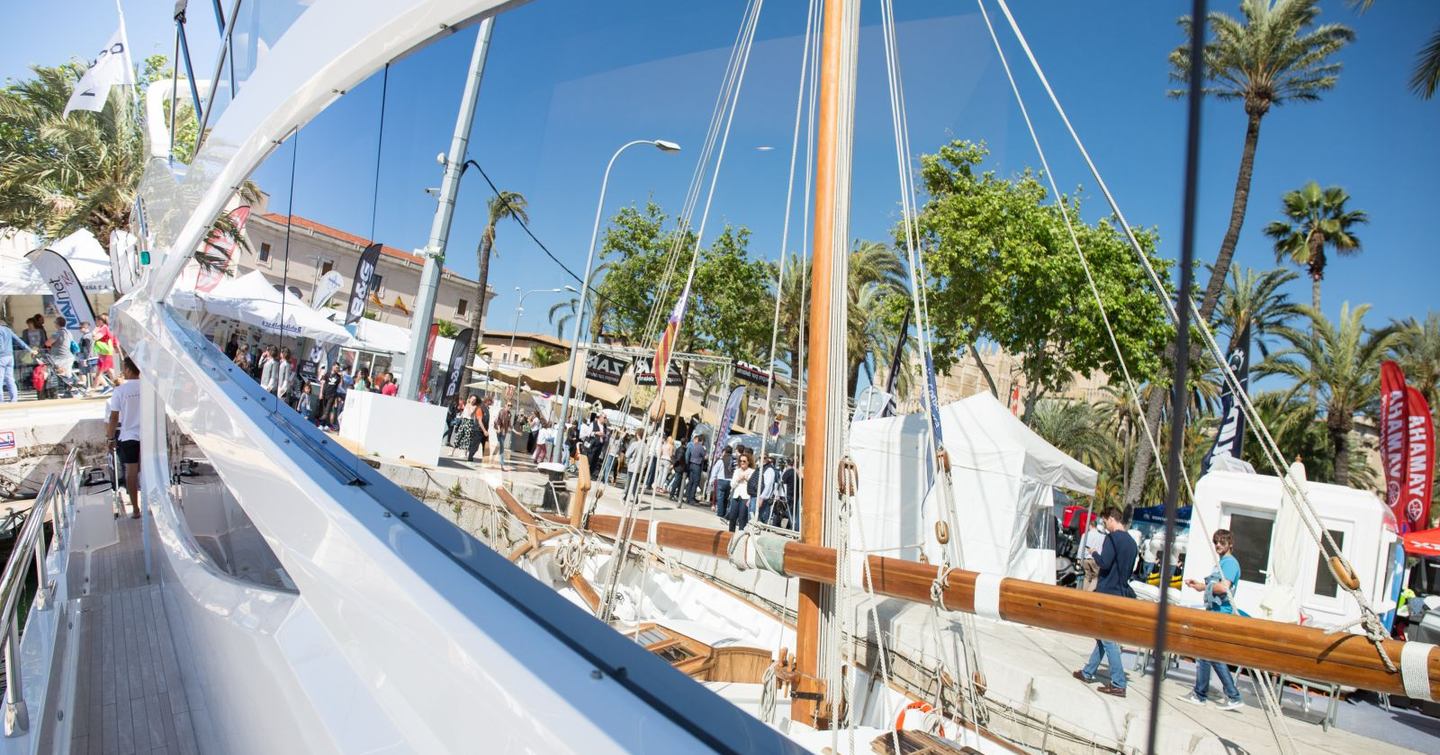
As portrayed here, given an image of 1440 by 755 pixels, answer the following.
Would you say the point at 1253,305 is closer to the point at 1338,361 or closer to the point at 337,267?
the point at 1338,361

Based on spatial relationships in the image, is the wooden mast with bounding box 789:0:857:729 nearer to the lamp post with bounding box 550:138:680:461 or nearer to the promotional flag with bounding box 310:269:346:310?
the lamp post with bounding box 550:138:680:461

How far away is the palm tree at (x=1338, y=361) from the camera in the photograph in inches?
47.6

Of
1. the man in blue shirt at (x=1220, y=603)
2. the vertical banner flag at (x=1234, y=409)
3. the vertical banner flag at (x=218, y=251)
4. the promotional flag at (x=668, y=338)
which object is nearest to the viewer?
the vertical banner flag at (x=1234, y=409)

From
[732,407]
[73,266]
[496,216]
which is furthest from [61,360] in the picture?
[496,216]

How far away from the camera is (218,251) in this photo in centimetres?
296

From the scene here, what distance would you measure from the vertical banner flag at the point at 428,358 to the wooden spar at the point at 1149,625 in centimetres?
122

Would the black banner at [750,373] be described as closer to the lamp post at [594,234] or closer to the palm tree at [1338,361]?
the lamp post at [594,234]

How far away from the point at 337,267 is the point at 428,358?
57 centimetres

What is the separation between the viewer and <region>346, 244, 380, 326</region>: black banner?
1.82 metres

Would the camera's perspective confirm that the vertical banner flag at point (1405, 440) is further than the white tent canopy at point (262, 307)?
No

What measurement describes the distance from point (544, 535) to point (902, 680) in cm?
249

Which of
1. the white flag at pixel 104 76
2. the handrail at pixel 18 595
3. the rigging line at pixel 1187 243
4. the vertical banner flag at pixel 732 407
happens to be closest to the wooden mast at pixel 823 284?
the vertical banner flag at pixel 732 407

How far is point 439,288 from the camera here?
1.64 metres

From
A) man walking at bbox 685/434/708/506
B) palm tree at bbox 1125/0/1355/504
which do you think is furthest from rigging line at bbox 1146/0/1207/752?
man walking at bbox 685/434/708/506
